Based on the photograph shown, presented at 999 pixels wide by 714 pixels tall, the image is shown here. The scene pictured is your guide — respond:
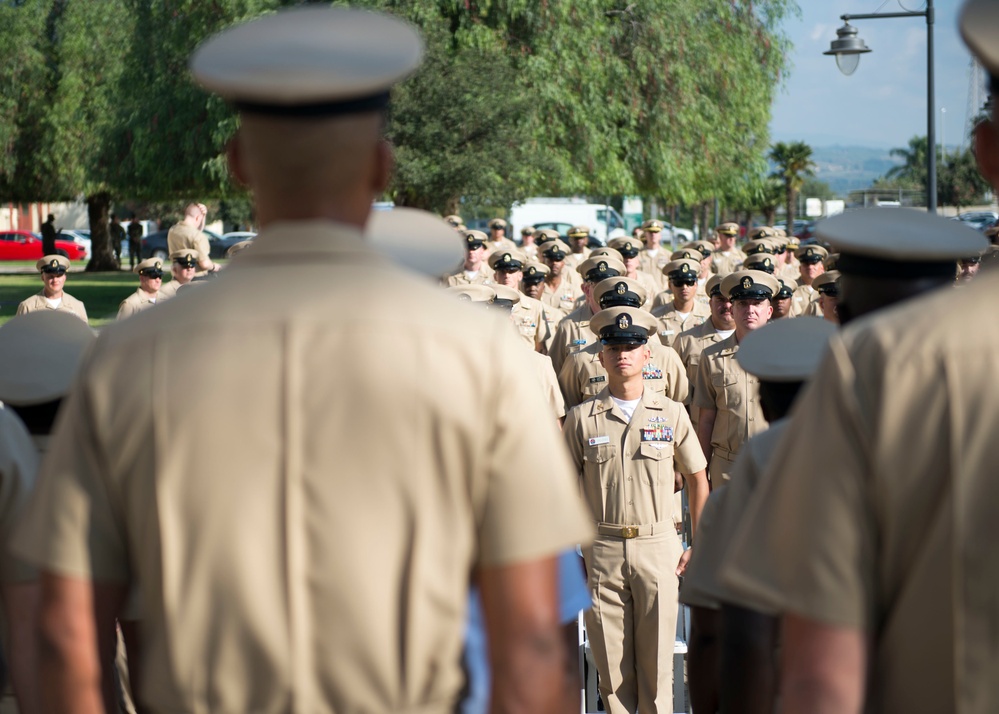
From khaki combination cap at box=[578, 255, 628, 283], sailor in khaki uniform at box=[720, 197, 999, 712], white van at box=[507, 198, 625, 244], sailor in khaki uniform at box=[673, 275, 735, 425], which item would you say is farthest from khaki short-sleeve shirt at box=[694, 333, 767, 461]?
white van at box=[507, 198, 625, 244]

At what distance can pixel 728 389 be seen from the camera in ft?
30.0

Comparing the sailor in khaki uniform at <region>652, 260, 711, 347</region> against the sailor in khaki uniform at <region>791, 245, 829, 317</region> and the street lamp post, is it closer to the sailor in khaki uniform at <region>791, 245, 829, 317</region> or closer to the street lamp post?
the sailor in khaki uniform at <region>791, 245, 829, 317</region>

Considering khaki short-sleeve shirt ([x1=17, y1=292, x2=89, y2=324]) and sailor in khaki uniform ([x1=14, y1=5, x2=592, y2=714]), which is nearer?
sailor in khaki uniform ([x1=14, y1=5, x2=592, y2=714])

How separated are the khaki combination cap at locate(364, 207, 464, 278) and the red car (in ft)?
194

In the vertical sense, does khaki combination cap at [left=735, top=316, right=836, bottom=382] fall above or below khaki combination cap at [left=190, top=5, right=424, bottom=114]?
below

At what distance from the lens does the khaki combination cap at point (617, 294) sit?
9742mm

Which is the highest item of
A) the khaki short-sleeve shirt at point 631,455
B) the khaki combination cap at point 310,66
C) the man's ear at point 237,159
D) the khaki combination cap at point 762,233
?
the khaki combination cap at point 310,66

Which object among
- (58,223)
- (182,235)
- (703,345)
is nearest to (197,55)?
(703,345)

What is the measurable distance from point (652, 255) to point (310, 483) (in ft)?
63.2

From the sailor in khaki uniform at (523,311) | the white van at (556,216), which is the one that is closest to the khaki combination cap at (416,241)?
the sailor in khaki uniform at (523,311)

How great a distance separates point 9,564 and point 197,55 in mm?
1509

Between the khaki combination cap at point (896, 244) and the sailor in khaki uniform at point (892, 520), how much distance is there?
31.6 inches

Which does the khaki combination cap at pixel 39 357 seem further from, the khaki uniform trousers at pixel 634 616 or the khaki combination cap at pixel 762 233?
→ the khaki combination cap at pixel 762 233

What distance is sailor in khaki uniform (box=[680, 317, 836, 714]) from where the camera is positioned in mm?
3485
